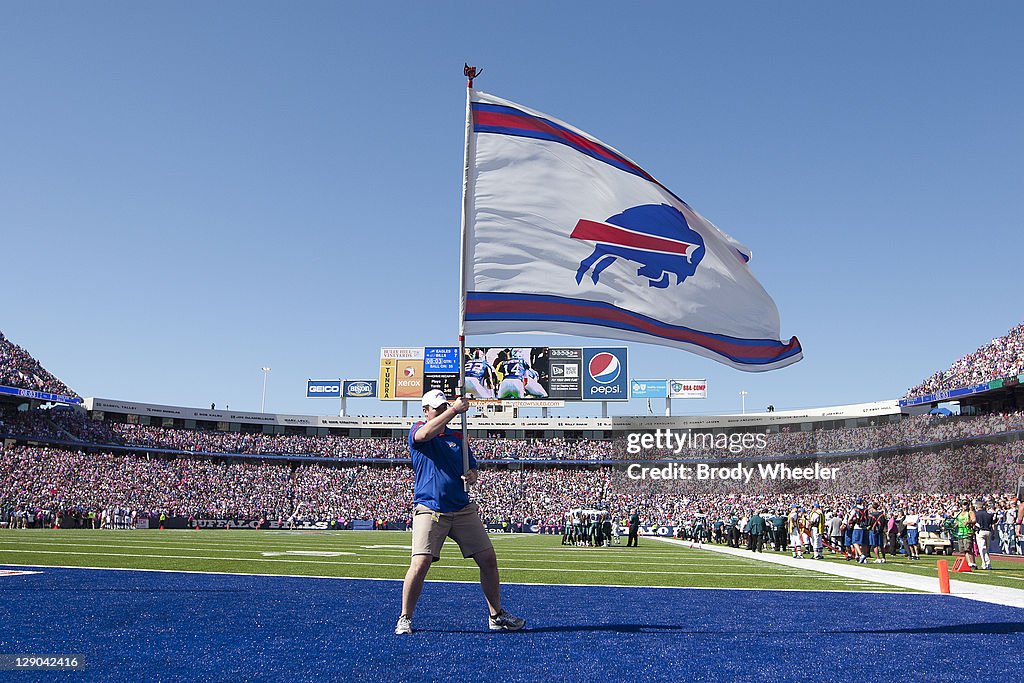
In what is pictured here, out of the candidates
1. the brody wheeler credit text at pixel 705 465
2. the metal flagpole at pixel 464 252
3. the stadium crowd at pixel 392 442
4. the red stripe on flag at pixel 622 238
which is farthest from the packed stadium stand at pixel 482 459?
the metal flagpole at pixel 464 252

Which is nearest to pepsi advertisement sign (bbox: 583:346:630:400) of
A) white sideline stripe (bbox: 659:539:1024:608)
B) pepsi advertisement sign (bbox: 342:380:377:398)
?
pepsi advertisement sign (bbox: 342:380:377:398)

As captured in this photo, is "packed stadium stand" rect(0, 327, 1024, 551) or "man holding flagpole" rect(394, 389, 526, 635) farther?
"packed stadium stand" rect(0, 327, 1024, 551)

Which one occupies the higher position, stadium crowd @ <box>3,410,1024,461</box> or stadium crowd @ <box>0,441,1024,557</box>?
stadium crowd @ <box>3,410,1024,461</box>

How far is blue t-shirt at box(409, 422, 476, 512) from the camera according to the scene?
19.8 feet

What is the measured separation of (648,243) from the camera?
26.8 ft

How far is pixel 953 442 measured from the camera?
47.3 meters

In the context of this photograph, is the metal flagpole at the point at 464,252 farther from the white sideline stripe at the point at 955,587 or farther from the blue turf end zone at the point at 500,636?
the white sideline stripe at the point at 955,587

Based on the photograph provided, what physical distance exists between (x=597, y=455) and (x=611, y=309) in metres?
64.7

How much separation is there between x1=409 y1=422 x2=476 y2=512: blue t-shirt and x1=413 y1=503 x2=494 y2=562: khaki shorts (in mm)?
56

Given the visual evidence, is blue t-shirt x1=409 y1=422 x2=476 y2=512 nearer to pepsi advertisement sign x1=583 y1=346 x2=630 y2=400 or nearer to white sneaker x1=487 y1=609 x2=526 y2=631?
white sneaker x1=487 y1=609 x2=526 y2=631

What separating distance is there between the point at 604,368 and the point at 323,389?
27.2 metres

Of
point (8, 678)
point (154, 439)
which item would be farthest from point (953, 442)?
point (154, 439)

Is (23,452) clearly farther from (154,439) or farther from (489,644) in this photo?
(489,644)

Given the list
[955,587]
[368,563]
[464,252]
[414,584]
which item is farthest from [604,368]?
[414,584]
